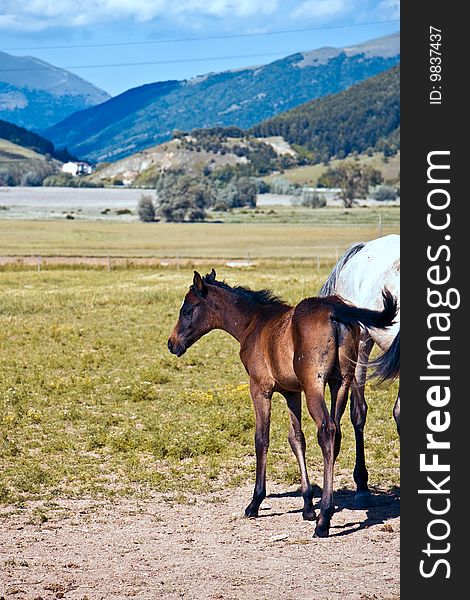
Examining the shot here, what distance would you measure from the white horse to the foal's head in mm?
1609

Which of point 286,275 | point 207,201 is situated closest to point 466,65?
point 286,275

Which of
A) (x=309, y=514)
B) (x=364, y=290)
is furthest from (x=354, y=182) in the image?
(x=309, y=514)

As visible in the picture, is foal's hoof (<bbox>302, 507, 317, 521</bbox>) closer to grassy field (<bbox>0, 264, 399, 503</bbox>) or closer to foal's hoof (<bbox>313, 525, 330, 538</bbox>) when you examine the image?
foal's hoof (<bbox>313, 525, 330, 538</bbox>)

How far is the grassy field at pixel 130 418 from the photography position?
1093cm

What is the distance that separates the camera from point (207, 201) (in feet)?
368

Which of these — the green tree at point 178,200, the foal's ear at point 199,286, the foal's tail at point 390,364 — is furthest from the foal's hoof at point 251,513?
the green tree at point 178,200

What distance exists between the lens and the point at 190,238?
80188mm

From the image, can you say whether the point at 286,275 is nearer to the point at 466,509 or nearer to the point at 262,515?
the point at 262,515

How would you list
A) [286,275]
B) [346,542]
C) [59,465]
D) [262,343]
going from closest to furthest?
[346,542] < [262,343] < [59,465] < [286,275]

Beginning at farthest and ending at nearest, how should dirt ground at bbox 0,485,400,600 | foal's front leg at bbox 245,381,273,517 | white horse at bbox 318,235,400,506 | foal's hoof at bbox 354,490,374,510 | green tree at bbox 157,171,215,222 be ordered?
green tree at bbox 157,171,215,222, white horse at bbox 318,235,400,506, foal's hoof at bbox 354,490,374,510, foal's front leg at bbox 245,381,273,517, dirt ground at bbox 0,485,400,600

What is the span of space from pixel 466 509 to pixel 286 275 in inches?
1452

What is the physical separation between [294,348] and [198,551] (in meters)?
1.99

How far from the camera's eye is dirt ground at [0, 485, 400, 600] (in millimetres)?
7273

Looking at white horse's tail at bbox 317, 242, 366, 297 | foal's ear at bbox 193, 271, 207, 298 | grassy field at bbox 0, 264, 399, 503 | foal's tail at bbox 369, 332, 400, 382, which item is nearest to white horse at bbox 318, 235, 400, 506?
white horse's tail at bbox 317, 242, 366, 297
